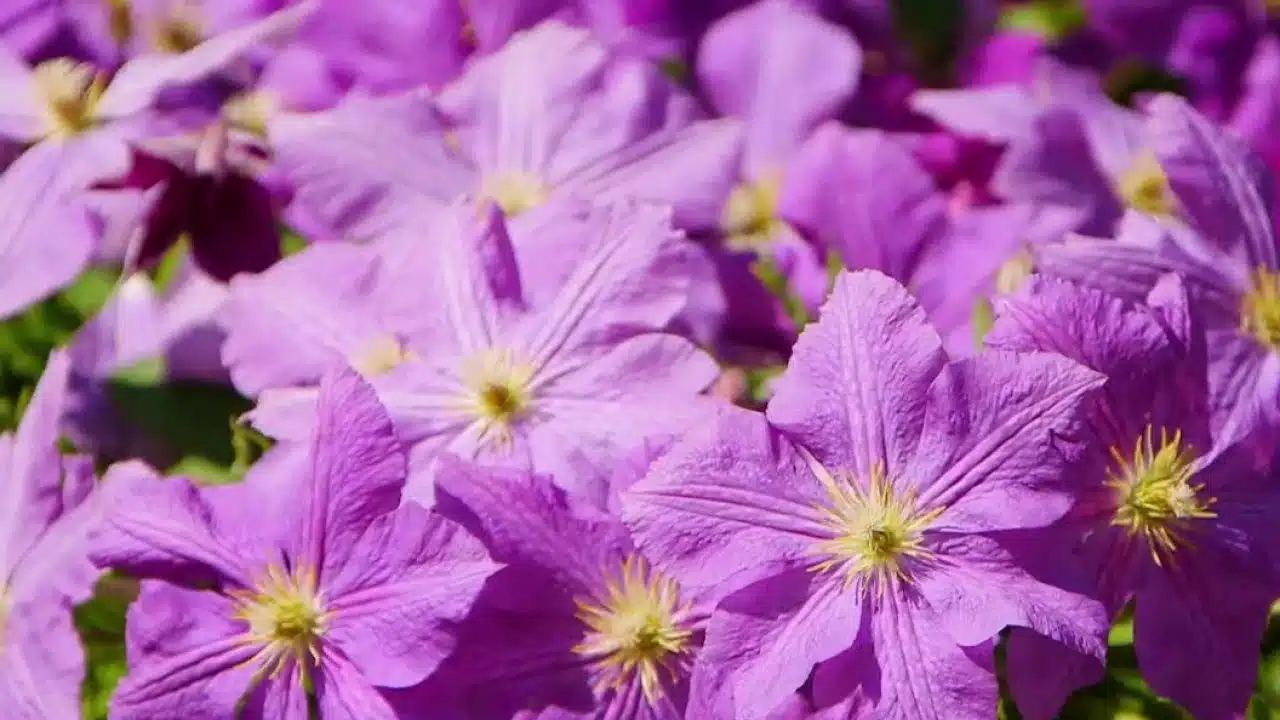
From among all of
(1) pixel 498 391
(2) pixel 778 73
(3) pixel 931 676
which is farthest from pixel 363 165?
(3) pixel 931 676

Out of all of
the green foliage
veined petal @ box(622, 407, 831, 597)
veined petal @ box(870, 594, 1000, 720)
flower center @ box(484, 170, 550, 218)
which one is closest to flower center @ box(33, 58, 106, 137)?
the green foliage

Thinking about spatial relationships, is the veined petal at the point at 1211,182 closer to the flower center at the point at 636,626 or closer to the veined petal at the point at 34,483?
the flower center at the point at 636,626

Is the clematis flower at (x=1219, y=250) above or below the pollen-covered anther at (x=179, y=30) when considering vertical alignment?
below

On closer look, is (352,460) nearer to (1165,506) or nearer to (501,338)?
(501,338)

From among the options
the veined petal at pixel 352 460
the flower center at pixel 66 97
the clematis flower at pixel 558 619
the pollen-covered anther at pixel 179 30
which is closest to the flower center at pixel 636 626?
the clematis flower at pixel 558 619

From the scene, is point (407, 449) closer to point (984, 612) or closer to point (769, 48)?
point (984, 612)

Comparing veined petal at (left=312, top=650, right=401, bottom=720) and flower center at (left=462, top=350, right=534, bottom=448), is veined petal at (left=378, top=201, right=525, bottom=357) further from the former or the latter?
veined petal at (left=312, top=650, right=401, bottom=720)
